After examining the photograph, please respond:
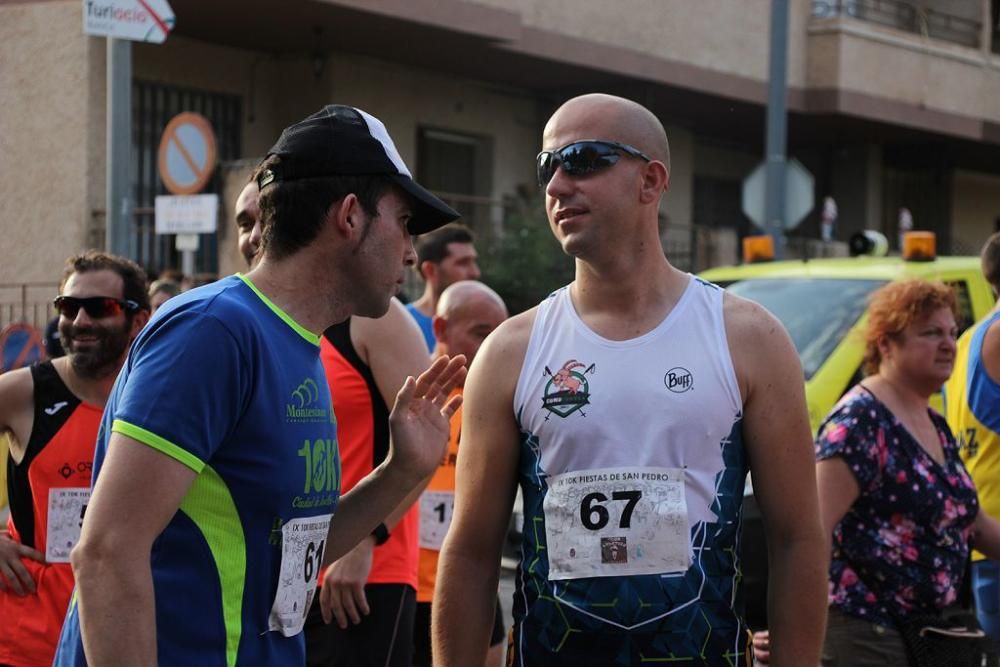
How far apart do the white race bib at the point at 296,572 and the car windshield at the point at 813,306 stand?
18.5ft

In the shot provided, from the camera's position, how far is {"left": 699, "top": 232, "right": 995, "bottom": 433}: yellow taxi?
8.34 m

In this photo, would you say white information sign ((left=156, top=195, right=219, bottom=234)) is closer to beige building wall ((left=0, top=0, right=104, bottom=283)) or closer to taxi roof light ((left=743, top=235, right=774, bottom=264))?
taxi roof light ((left=743, top=235, right=774, bottom=264))

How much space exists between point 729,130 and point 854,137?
2443 mm

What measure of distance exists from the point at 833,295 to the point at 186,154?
Result: 15.3 feet

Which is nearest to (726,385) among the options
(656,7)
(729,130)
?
(656,7)

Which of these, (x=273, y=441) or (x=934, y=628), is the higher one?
(x=273, y=441)

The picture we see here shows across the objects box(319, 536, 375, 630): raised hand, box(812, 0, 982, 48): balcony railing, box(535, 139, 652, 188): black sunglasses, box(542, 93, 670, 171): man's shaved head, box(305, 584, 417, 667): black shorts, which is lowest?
box(305, 584, 417, 667): black shorts

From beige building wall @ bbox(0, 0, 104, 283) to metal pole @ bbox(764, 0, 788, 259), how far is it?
6969mm

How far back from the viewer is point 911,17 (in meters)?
27.3

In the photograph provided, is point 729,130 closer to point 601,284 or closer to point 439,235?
point 439,235

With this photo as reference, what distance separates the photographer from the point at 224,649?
9.37 ft

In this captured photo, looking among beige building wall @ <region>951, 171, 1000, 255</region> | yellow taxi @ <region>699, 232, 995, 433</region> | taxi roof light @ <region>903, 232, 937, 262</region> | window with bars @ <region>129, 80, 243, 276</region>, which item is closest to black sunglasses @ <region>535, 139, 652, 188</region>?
yellow taxi @ <region>699, 232, 995, 433</region>

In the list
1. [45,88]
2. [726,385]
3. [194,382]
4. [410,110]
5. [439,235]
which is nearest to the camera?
[194,382]

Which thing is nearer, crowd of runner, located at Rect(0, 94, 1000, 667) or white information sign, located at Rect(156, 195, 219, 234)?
crowd of runner, located at Rect(0, 94, 1000, 667)
